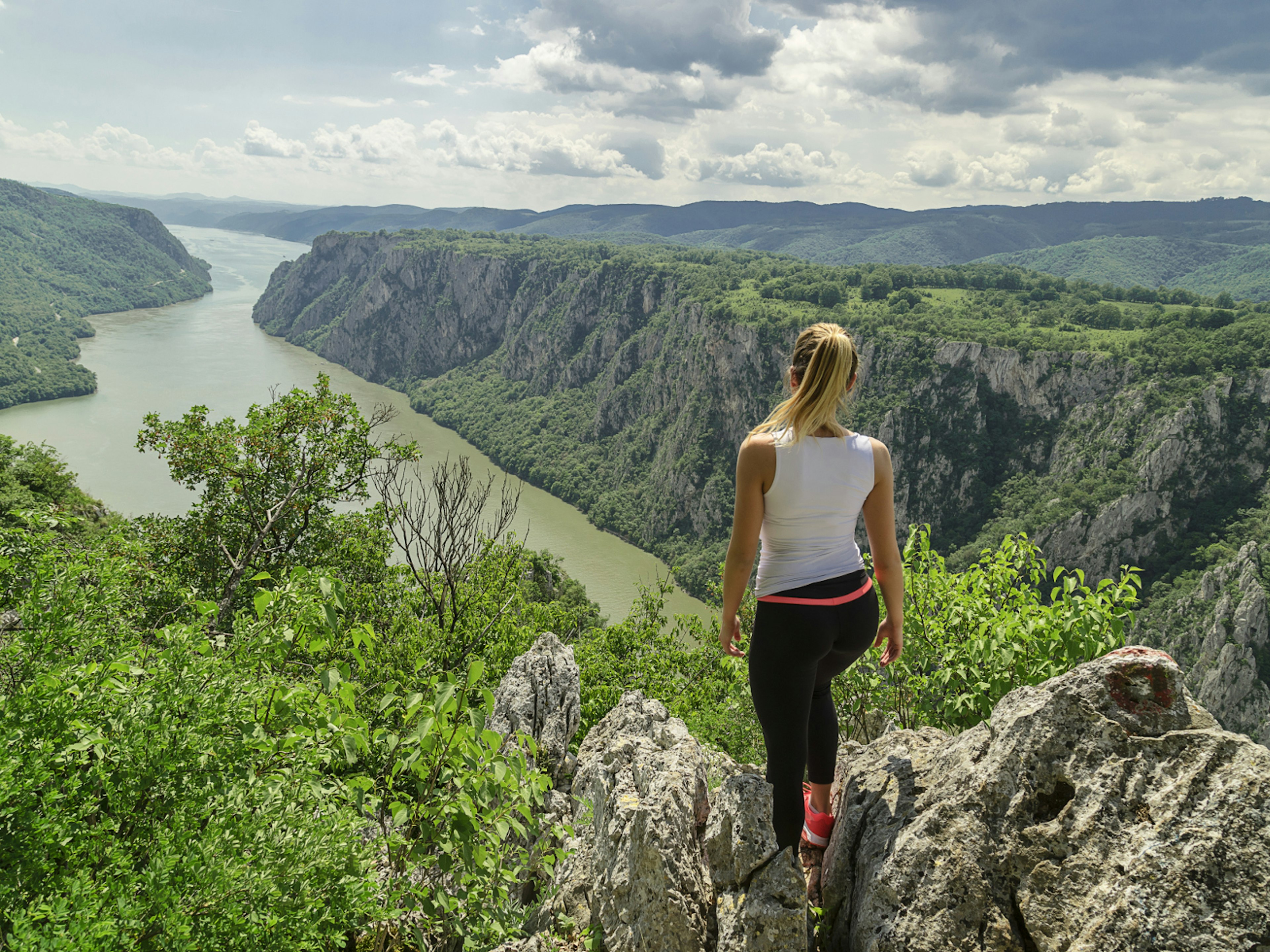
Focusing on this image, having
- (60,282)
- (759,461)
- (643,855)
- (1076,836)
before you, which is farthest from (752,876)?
(60,282)

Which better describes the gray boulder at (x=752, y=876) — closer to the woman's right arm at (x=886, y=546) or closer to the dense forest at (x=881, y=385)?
the woman's right arm at (x=886, y=546)

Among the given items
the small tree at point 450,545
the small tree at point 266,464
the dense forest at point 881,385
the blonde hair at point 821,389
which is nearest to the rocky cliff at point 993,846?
the blonde hair at point 821,389

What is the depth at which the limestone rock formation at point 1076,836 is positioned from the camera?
241cm

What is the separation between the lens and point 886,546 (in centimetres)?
350

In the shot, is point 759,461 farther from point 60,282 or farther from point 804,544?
point 60,282

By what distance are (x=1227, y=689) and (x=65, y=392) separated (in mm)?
134859

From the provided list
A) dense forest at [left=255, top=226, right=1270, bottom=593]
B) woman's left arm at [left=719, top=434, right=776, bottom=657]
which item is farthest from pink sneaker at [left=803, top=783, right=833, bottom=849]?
dense forest at [left=255, top=226, right=1270, bottom=593]

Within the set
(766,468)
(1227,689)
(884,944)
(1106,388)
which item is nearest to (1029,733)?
(884,944)

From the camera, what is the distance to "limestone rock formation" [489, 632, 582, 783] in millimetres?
7395

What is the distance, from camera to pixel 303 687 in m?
2.58

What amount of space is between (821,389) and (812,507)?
21.2 inches

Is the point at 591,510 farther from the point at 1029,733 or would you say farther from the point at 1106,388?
the point at 1029,733

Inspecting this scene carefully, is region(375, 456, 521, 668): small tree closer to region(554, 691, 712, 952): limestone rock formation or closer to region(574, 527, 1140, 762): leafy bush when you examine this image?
region(574, 527, 1140, 762): leafy bush

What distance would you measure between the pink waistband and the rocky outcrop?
200ft
